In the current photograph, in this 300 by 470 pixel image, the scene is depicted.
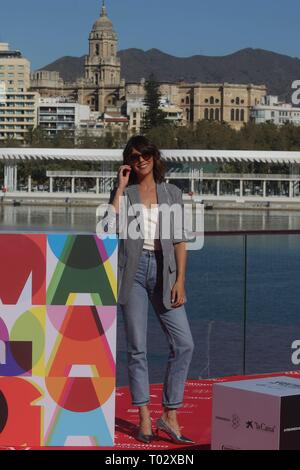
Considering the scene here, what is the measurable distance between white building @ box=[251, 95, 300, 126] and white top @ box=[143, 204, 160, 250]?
12547 cm

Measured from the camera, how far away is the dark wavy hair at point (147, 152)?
4086 millimetres

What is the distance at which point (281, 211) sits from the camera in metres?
60.9

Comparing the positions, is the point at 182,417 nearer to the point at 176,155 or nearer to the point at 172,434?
the point at 172,434

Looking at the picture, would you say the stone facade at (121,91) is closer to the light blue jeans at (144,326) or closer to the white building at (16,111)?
the white building at (16,111)

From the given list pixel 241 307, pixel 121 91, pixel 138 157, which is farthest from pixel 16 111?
pixel 138 157

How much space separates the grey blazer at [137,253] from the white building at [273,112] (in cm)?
12545

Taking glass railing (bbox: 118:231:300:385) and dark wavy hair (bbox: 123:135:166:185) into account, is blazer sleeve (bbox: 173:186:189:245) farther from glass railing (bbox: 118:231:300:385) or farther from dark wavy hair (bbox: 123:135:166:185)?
glass railing (bbox: 118:231:300:385)

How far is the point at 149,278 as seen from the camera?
4066mm

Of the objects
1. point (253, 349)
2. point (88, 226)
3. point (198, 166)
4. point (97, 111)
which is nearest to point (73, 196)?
point (198, 166)

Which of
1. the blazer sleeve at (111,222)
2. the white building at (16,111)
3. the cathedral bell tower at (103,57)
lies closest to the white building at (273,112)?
the cathedral bell tower at (103,57)

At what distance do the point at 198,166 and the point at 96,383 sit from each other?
6511cm

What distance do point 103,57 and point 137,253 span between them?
149460 mm

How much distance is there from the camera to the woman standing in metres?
4.03
